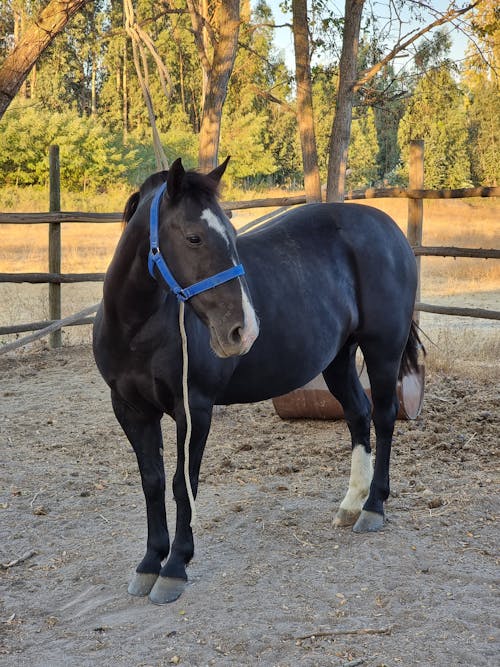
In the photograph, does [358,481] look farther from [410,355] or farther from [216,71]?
[216,71]

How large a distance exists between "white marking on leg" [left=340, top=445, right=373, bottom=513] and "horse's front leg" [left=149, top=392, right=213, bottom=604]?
41.0 inches

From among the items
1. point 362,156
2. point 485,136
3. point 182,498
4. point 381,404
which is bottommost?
point 182,498

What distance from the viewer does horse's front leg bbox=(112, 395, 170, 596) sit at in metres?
3.05

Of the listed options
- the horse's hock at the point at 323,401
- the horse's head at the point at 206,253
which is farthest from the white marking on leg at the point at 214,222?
the horse's hock at the point at 323,401

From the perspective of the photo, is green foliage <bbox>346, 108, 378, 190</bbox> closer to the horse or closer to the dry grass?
the dry grass

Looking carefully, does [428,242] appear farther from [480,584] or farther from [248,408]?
[480,584]

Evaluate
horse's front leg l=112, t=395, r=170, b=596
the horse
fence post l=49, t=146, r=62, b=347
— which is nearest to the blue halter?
the horse

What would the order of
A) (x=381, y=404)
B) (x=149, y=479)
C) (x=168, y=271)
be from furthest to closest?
(x=381, y=404) < (x=149, y=479) < (x=168, y=271)

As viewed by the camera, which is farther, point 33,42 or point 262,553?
point 33,42

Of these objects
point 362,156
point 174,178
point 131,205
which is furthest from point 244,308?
point 362,156

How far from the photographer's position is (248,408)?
6.26 m

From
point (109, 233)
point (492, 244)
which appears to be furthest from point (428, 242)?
point (109, 233)

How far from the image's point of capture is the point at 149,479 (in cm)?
309

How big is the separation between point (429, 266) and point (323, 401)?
13.3 meters
